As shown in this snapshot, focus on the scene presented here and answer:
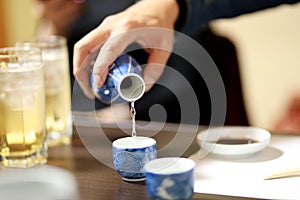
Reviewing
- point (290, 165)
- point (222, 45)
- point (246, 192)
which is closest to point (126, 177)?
point (246, 192)

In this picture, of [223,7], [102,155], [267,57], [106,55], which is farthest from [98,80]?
[267,57]

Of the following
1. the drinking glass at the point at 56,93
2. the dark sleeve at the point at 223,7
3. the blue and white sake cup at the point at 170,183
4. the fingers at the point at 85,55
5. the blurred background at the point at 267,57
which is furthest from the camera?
the blurred background at the point at 267,57

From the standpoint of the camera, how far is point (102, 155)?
4.26ft

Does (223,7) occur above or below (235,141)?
above

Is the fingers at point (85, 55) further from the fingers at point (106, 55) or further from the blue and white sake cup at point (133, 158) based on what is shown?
the blue and white sake cup at point (133, 158)

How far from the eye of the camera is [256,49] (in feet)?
7.77

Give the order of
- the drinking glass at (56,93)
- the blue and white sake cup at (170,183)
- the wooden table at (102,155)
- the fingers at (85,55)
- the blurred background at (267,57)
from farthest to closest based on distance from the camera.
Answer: the blurred background at (267,57), the drinking glass at (56,93), the fingers at (85,55), the wooden table at (102,155), the blue and white sake cup at (170,183)

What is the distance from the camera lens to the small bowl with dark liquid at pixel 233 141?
1236 mm

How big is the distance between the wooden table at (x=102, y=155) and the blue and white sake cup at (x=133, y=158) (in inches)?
0.8

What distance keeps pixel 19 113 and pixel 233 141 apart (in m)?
0.52

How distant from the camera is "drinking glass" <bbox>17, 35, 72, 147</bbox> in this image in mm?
1442

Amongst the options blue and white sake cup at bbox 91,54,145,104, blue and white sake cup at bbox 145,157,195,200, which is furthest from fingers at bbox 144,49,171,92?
blue and white sake cup at bbox 145,157,195,200

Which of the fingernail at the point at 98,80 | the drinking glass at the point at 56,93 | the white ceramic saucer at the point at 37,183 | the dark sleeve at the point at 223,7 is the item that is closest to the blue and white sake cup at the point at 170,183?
the white ceramic saucer at the point at 37,183

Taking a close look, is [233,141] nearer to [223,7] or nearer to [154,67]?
[154,67]
